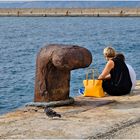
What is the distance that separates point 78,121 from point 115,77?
7.73 ft

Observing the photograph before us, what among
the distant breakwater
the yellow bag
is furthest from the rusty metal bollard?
the distant breakwater

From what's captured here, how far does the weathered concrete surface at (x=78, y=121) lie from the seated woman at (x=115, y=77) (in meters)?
0.54

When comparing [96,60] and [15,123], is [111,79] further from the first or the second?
[96,60]

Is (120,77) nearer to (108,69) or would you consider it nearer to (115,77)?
(115,77)

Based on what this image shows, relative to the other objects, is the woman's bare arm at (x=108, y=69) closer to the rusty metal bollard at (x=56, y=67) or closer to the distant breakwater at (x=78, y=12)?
the rusty metal bollard at (x=56, y=67)

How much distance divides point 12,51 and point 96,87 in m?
20.8

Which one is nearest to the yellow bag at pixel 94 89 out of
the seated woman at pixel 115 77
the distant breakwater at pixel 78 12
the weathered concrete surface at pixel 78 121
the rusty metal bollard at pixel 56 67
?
the seated woman at pixel 115 77

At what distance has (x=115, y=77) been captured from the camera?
9.66 m

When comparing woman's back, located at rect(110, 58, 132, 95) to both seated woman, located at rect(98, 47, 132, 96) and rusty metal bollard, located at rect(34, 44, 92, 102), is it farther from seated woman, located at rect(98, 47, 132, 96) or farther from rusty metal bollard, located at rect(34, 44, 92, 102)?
rusty metal bollard, located at rect(34, 44, 92, 102)

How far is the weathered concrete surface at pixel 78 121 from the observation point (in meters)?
6.85

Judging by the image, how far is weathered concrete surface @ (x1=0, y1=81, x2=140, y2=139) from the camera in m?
6.85

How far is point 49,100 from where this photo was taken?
8703mm

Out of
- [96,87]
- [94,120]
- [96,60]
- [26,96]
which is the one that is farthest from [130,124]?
[96,60]

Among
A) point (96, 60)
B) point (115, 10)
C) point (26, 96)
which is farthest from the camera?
point (115, 10)
